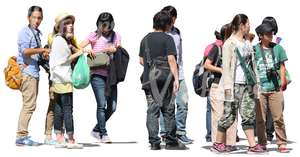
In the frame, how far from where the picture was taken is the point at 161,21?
15.2 meters

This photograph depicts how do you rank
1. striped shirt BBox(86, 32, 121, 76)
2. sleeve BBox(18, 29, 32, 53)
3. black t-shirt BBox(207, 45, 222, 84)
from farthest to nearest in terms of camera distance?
striped shirt BBox(86, 32, 121, 76), sleeve BBox(18, 29, 32, 53), black t-shirt BBox(207, 45, 222, 84)

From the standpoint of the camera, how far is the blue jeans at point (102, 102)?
54.1 feet

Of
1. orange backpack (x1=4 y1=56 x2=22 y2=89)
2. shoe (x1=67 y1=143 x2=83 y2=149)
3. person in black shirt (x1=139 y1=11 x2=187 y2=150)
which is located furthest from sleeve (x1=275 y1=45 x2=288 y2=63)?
orange backpack (x1=4 y1=56 x2=22 y2=89)

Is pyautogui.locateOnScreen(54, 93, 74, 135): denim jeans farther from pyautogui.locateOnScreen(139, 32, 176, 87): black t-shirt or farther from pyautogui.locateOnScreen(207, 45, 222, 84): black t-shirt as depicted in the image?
pyautogui.locateOnScreen(207, 45, 222, 84): black t-shirt

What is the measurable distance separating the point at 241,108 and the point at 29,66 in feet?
12.6

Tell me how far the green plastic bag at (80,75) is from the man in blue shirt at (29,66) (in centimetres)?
86

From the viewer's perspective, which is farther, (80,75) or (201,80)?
(201,80)

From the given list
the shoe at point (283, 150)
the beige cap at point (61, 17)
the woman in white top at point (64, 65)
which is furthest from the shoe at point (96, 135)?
the shoe at point (283, 150)

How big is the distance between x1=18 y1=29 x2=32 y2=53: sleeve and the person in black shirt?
2028mm

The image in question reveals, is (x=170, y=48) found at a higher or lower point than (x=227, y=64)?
higher

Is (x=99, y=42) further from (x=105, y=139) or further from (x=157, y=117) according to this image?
(x=157, y=117)

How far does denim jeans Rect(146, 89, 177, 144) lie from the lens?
15148mm

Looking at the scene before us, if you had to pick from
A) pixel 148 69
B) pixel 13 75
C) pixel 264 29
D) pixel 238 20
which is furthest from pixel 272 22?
pixel 13 75

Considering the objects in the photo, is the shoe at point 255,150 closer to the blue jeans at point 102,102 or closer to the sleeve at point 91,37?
the blue jeans at point 102,102
